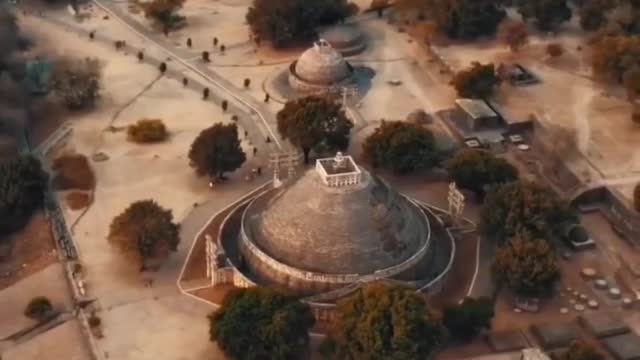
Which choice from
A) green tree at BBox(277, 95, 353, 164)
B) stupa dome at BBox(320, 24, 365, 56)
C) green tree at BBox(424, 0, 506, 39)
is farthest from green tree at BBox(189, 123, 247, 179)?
green tree at BBox(424, 0, 506, 39)

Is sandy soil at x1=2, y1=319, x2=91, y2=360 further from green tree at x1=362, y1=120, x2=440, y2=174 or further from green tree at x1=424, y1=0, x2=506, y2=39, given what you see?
Answer: green tree at x1=424, y1=0, x2=506, y2=39

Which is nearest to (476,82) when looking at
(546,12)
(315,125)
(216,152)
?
(546,12)

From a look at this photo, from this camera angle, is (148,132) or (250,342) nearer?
(250,342)

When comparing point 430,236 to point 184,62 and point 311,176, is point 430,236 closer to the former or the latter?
point 311,176

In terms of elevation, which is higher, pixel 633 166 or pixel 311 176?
pixel 311 176

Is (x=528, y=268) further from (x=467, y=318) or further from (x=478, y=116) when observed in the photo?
(x=478, y=116)

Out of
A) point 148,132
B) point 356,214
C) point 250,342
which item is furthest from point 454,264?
point 148,132
